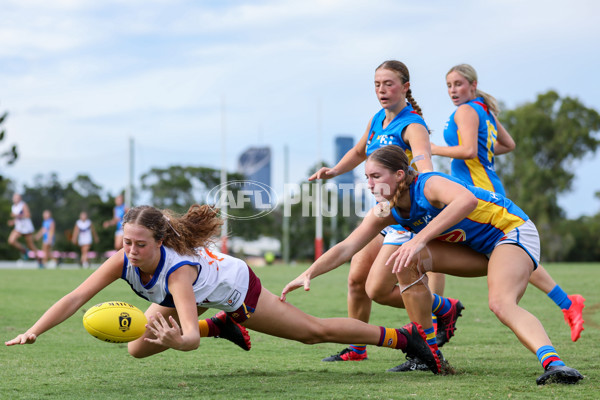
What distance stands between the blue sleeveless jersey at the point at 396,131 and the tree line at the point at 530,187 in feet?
133

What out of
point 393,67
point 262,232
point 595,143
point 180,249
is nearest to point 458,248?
point 393,67

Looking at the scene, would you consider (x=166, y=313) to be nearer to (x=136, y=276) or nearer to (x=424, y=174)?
(x=136, y=276)

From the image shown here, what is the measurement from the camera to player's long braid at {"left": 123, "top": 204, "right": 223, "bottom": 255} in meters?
4.07

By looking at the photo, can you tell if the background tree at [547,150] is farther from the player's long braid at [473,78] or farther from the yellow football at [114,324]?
the yellow football at [114,324]

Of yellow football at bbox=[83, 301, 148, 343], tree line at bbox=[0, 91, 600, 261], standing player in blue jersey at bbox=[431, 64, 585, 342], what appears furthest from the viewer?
tree line at bbox=[0, 91, 600, 261]

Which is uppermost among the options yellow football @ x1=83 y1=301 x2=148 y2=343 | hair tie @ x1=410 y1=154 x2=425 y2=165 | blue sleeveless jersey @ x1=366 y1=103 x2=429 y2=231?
blue sleeveless jersey @ x1=366 y1=103 x2=429 y2=231

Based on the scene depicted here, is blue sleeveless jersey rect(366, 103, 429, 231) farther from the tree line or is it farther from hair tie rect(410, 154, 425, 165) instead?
the tree line

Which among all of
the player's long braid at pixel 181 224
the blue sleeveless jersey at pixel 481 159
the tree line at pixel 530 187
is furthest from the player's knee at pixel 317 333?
the tree line at pixel 530 187

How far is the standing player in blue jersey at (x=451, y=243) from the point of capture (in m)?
4.10

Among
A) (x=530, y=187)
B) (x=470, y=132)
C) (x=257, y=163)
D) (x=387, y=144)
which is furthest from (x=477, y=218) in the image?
(x=530, y=187)

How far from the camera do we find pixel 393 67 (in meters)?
5.23

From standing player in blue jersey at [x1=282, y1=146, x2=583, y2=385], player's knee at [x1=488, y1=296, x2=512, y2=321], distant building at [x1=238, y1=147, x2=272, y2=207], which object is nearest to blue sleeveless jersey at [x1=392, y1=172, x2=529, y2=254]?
standing player in blue jersey at [x1=282, y1=146, x2=583, y2=385]

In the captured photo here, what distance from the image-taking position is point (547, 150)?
52375 mm

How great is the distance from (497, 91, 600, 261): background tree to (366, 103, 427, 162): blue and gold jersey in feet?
152
